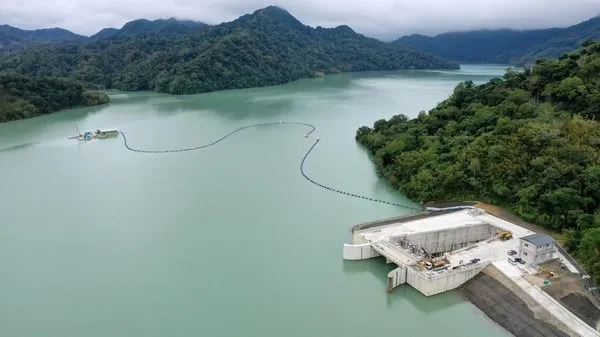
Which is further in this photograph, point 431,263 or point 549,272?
point 431,263

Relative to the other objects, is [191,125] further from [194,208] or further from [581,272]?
[581,272]

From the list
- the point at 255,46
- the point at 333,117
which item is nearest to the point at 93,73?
the point at 255,46

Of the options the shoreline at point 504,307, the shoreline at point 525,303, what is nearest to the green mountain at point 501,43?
the shoreline at point 525,303

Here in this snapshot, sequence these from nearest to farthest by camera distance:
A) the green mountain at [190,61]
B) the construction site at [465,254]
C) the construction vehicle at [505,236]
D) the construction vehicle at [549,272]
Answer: the construction site at [465,254] → the construction vehicle at [549,272] → the construction vehicle at [505,236] → the green mountain at [190,61]

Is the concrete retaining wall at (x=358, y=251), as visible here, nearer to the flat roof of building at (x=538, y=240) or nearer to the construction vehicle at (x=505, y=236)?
the construction vehicle at (x=505, y=236)

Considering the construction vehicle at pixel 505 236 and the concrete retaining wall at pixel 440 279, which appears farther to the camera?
the construction vehicle at pixel 505 236

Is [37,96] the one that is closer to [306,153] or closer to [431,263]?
[306,153]

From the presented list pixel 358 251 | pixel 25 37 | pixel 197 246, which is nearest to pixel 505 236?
pixel 358 251

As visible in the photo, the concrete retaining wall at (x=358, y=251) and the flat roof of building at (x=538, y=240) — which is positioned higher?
the flat roof of building at (x=538, y=240)
